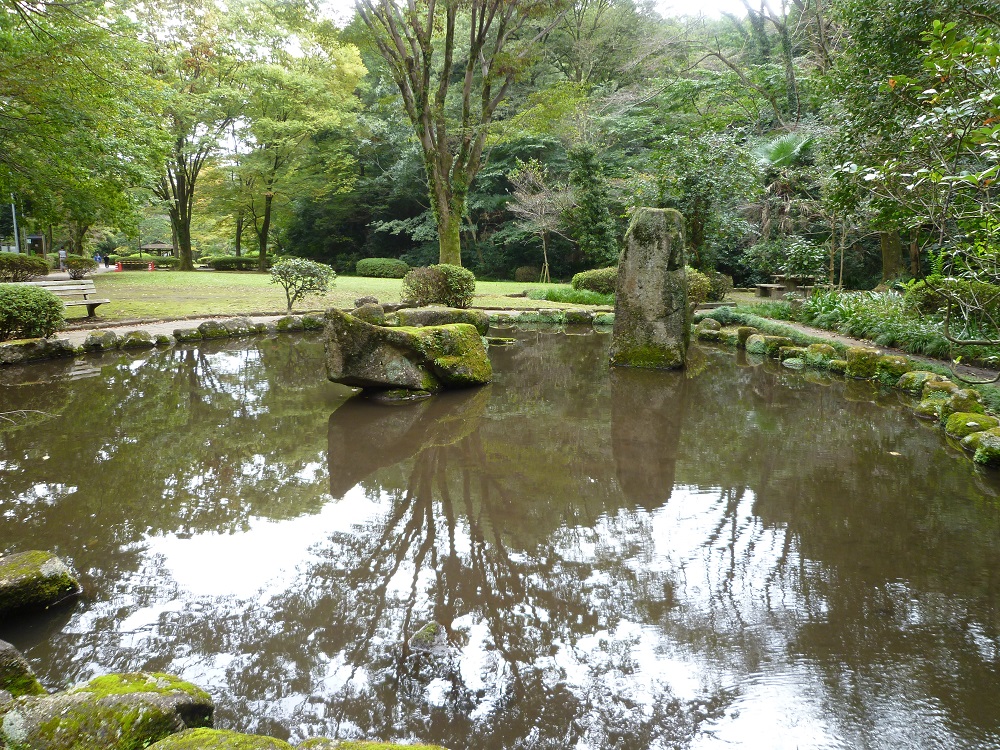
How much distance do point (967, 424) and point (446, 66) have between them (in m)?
13.3

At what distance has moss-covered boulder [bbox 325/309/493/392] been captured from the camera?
676 centimetres

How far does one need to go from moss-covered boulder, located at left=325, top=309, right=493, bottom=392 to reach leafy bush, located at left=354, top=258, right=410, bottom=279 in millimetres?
19781

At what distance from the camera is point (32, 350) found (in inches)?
359

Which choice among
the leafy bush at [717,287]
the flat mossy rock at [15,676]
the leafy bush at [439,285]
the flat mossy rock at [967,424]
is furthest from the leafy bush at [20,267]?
the flat mossy rock at [967,424]

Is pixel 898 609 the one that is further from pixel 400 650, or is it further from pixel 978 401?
pixel 978 401

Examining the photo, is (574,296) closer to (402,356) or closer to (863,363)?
(863,363)

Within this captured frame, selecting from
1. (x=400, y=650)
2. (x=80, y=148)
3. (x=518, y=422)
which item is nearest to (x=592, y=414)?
(x=518, y=422)

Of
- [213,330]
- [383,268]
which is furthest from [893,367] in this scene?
Answer: [383,268]

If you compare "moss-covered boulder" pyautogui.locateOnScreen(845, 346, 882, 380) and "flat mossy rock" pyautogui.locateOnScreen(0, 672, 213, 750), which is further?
"moss-covered boulder" pyautogui.locateOnScreen(845, 346, 882, 380)

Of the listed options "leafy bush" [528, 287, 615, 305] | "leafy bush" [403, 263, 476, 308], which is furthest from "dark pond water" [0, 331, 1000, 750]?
"leafy bush" [528, 287, 615, 305]

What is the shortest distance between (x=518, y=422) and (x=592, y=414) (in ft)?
2.84

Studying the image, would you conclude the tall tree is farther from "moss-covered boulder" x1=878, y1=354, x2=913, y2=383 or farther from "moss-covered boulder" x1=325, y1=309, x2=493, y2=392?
"moss-covered boulder" x1=878, y1=354, x2=913, y2=383

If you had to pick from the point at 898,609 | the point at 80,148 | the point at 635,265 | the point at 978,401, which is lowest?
the point at 898,609

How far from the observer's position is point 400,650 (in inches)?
105
